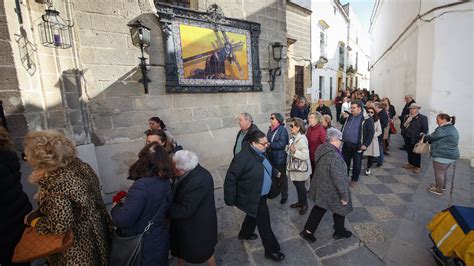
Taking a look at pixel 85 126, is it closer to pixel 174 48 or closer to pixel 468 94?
pixel 174 48

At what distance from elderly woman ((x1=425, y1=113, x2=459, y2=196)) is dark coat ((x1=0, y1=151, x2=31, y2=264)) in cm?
551

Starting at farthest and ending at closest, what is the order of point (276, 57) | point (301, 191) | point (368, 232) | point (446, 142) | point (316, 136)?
point (276, 57) → point (316, 136) → point (446, 142) → point (301, 191) → point (368, 232)

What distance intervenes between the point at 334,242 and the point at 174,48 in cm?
412

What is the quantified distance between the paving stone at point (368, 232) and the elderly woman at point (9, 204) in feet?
11.9

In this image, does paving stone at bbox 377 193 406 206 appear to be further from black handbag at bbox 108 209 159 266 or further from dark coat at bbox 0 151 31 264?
dark coat at bbox 0 151 31 264

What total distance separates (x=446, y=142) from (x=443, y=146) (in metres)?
0.08

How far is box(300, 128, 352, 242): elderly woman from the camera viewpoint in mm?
2605

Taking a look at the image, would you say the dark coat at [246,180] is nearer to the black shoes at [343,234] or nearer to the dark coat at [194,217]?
the dark coat at [194,217]

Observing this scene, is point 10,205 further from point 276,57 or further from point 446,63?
point 446,63

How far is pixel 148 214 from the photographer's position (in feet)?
5.74

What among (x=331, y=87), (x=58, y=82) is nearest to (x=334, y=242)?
(x=58, y=82)

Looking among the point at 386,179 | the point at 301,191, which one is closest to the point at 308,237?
the point at 301,191

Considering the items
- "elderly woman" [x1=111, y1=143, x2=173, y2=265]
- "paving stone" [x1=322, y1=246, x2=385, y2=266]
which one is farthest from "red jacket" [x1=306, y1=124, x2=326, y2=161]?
"elderly woman" [x1=111, y1=143, x2=173, y2=265]

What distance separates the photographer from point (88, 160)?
3.78 m
